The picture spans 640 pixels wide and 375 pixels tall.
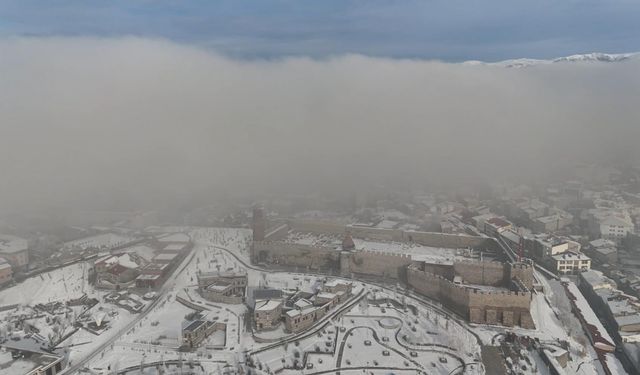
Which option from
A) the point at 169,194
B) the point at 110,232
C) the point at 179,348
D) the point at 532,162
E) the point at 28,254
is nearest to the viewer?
the point at 179,348

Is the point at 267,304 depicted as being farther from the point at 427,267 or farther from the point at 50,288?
the point at 50,288

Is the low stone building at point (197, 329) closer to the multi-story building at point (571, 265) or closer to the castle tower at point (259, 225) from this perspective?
the castle tower at point (259, 225)

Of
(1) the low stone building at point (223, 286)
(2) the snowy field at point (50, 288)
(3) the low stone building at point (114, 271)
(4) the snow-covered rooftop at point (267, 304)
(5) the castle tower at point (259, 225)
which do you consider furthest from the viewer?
(5) the castle tower at point (259, 225)

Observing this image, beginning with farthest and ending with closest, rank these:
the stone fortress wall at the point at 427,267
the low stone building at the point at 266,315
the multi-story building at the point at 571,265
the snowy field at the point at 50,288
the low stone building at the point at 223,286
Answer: the multi-story building at the point at 571,265, the snowy field at the point at 50,288, the low stone building at the point at 223,286, the stone fortress wall at the point at 427,267, the low stone building at the point at 266,315

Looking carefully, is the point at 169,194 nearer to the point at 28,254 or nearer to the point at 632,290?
the point at 28,254

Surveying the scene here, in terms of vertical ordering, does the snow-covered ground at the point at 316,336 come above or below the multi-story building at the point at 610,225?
below

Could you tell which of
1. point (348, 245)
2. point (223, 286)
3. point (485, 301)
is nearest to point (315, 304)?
point (223, 286)

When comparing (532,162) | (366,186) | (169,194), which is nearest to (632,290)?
(366,186)

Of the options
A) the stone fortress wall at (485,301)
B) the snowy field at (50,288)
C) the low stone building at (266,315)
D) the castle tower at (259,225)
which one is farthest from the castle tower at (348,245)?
the snowy field at (50,288)

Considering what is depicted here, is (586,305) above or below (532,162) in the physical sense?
below

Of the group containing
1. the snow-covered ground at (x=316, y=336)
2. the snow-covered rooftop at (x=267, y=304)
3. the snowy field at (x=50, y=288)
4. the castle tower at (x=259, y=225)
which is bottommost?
the snow-covered ground at (x=316, y=336)
